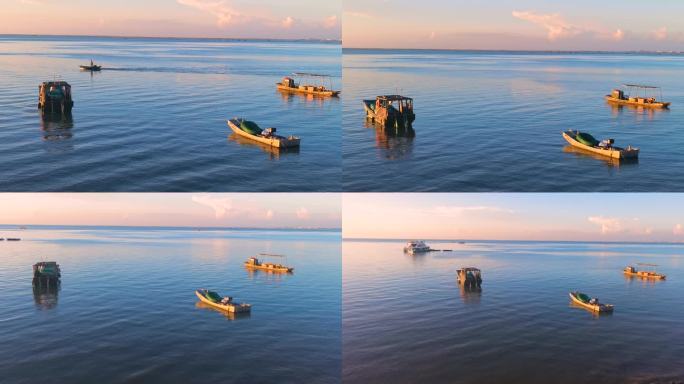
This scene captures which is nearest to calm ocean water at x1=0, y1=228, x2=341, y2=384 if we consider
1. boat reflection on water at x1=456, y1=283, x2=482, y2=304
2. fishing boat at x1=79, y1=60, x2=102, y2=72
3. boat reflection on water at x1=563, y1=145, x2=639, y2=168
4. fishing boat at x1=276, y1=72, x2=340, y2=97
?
boat reflection on water at x1=456, y1=283, x2=482, y2=304

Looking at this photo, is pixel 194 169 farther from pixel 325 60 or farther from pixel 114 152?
pixel 325 60

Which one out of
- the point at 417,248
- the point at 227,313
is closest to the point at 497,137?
the point at 227,313

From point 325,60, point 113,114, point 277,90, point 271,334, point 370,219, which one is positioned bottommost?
point 271,334

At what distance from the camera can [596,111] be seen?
23.5 m

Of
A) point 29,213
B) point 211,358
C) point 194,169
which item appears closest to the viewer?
point 29,213

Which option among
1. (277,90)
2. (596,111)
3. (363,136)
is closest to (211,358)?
(363,136)

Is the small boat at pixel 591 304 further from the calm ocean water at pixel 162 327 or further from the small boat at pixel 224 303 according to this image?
the small boat at pixel 224 303

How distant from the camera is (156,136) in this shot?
18016mm

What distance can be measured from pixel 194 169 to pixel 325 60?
108 ft

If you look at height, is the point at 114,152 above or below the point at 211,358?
above

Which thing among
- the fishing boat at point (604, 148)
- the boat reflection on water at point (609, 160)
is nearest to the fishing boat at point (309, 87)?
the boat reflection on water at point (609, 160)

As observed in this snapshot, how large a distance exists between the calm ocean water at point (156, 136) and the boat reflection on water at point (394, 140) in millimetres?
1377

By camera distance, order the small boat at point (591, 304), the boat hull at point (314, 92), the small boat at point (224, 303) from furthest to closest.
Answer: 1. the boat hull at point (314, 92)
2. the small boat at point (224, 303)
3. the small boat at point (591, 304)

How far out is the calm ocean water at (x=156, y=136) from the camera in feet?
45.3
